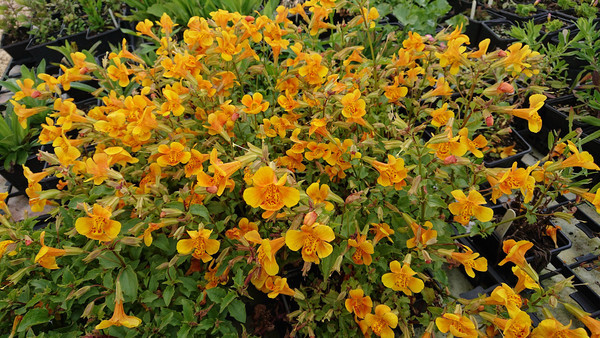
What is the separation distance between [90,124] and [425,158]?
4.32ft

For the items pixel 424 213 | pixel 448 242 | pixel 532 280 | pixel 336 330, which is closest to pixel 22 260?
pixel 336 330

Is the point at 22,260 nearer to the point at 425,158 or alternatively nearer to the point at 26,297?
the point at 26,297

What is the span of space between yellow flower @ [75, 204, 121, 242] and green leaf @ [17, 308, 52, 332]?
41cm

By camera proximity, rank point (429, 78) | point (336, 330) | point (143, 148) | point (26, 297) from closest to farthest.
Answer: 1. point (26, 297)
2. point (336, 330)
3. point (143, 148)
4. point (429, 78)

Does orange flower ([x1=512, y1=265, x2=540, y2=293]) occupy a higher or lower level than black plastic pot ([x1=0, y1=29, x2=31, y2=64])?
higher

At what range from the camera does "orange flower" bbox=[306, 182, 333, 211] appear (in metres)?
1.16

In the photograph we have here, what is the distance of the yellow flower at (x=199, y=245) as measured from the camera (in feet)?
3.81

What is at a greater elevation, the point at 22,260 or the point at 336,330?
the point at 22,260

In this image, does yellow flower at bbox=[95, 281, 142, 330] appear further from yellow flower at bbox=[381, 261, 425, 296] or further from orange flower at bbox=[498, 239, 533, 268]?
orange flower at bbox=[498, 239, 533, 268]

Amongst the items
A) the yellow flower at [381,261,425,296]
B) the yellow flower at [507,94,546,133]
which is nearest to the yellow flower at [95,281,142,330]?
the yellow flower at [381,261,425,296]

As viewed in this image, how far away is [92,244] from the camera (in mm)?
1341

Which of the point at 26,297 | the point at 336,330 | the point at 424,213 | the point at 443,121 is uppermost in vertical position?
the point at 443,121

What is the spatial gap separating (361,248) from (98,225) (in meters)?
0.80

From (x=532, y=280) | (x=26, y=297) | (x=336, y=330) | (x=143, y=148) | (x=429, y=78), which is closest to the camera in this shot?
(x=532, y=280)
